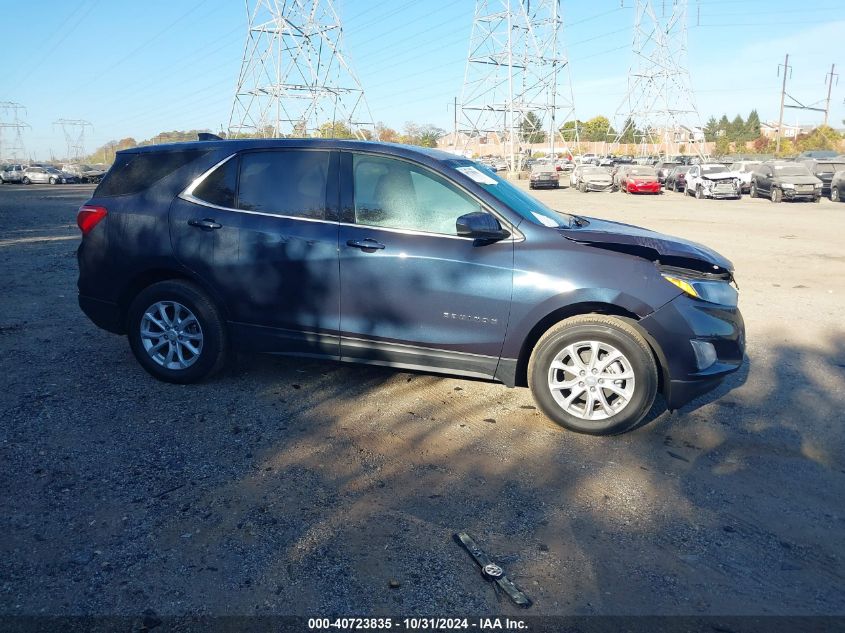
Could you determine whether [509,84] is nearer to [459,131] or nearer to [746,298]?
[459,131]

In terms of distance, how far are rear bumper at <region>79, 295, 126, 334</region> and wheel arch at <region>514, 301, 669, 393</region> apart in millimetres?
3143

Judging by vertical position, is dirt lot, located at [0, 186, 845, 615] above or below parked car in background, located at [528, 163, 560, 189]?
below

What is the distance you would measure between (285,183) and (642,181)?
33.8m

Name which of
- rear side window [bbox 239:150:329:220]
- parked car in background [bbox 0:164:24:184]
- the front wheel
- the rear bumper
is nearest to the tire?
the rear bumper

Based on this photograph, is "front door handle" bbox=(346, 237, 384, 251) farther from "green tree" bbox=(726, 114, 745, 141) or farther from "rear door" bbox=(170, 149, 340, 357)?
"green tree" bbox=(726, 114, 745, 141)

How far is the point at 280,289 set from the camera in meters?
4.94

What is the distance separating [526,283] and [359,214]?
1.27m

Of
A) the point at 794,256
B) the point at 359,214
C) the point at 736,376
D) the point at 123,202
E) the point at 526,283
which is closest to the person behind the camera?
the point at 526,283

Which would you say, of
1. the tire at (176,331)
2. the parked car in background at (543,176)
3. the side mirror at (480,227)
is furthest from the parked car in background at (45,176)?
the side mirror at (480,227)

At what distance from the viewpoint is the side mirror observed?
4.44 meters

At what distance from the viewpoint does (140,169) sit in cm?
542

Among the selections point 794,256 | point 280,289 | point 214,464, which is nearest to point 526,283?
point 280,289

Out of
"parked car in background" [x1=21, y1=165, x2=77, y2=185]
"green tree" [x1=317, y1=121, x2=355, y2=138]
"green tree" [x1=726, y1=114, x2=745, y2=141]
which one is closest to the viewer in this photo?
"green tree" [x1=317, y1=121, x2=355, y2=138]

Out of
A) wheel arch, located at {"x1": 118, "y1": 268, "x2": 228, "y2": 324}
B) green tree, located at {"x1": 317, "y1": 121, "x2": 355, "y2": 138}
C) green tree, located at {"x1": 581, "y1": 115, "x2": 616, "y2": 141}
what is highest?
green tree, located at {"x1": 581, "y1": 115, "x2": 616, "y2": 141}
